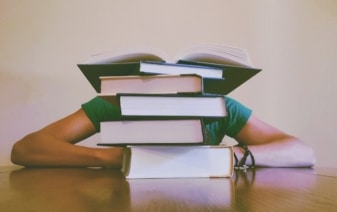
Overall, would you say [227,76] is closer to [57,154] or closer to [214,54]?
[214,54]

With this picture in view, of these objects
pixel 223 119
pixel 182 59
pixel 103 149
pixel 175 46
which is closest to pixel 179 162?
pixel 182 59

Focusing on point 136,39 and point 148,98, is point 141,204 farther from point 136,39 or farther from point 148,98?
point 136,39

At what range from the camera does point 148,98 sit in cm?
55

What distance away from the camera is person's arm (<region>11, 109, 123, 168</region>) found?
84cm

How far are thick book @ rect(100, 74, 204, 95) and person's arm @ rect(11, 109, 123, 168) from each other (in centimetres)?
26

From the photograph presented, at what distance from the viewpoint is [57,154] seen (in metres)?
0.91

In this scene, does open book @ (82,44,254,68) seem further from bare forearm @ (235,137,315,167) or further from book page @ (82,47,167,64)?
bare forearm @ (235,137,315,167)

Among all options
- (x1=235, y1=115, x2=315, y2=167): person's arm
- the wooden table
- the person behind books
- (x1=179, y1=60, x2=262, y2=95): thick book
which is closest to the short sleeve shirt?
the person behind books

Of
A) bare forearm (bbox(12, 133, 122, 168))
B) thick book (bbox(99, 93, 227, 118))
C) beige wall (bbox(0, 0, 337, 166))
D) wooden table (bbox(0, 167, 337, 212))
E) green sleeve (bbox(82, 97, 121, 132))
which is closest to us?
wooden table (bbox(0, 167, 337, 212))

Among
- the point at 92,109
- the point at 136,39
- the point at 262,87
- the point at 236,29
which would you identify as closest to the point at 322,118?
the point at 262,87

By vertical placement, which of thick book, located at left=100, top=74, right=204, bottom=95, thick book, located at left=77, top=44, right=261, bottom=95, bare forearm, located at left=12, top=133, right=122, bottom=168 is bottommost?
bare forearm, located at left=12, top=133, right=122, bottom=168

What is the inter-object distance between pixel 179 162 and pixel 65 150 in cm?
44

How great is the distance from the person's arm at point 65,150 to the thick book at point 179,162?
0.83 ft

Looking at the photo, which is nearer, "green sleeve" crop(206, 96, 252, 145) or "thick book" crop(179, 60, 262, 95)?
"thick book" crop(179, 60, 262, 95)
